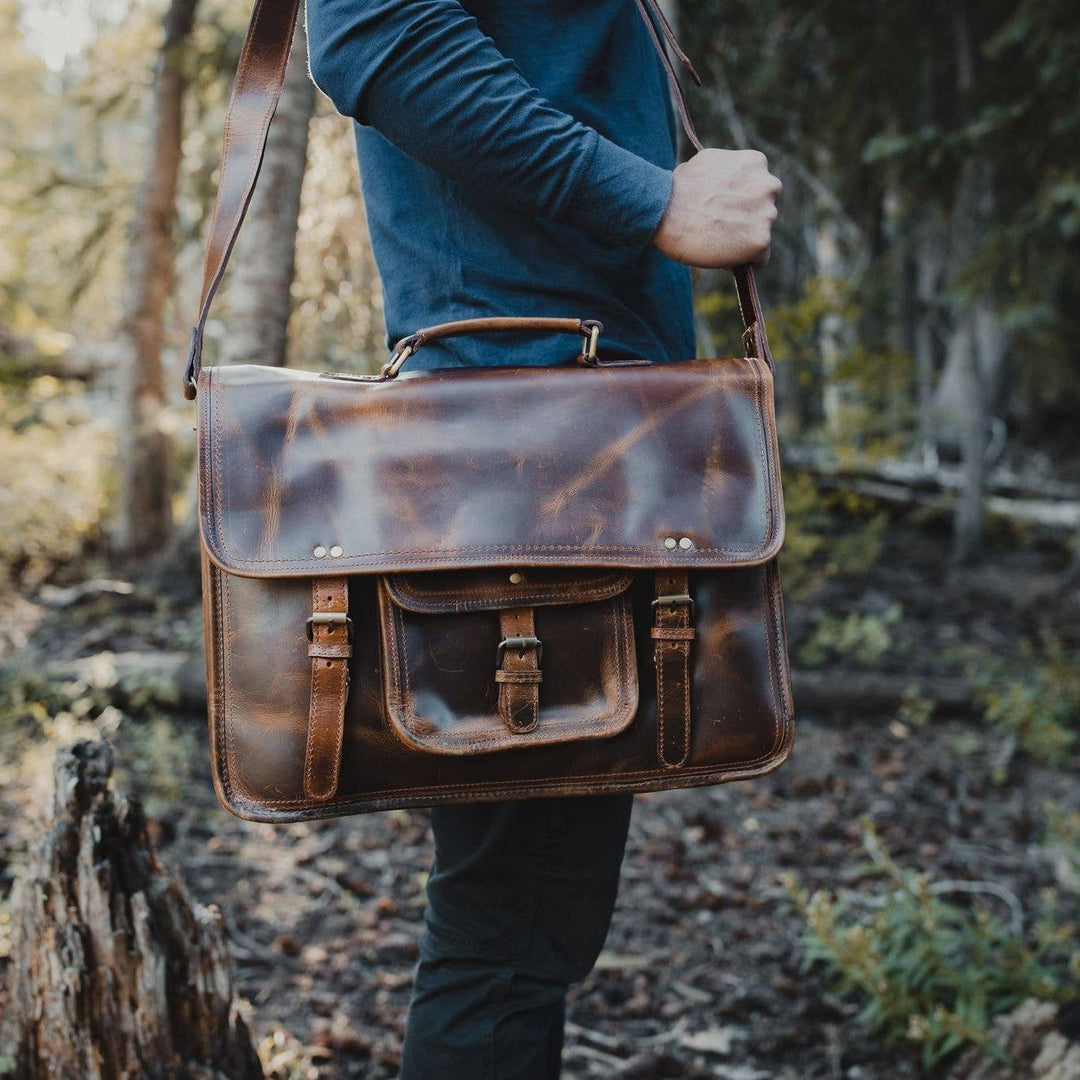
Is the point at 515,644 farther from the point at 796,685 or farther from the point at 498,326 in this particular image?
the point at 796,685

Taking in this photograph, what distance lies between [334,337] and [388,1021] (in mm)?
3696

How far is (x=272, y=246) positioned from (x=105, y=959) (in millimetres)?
3199

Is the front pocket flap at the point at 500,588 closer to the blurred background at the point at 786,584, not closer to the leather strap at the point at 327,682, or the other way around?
the leather strap at the point at 327,682

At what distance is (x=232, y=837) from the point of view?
3008 mm

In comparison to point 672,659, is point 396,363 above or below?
above

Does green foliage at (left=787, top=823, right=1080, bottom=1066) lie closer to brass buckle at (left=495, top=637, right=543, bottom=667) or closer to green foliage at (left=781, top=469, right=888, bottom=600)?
brass buckle at (left=495, top=637, right=543, bottom=667)

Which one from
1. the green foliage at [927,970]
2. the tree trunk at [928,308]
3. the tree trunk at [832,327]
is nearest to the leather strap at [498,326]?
the green foliage at [927,970]

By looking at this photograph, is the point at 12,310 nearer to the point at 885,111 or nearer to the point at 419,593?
the point at 885,111

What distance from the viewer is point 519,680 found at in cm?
117

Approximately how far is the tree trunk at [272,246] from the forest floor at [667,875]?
4.42 feet

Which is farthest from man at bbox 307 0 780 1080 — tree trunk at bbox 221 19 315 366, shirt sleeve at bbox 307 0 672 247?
tree trunk at bbox 221 19 315 366

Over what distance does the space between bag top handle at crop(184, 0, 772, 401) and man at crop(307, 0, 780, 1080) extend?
0.24 ft

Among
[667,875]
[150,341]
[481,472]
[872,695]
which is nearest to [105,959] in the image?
[481,472]

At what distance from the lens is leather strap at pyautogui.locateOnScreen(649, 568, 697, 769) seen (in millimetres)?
1225
